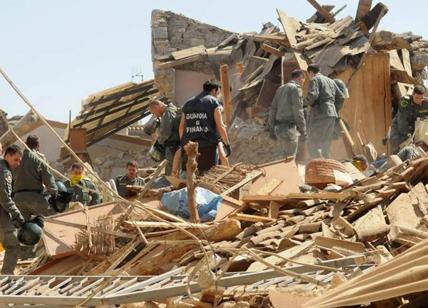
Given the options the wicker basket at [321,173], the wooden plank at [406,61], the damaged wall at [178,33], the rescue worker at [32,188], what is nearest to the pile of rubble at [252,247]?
the wicker basket at [321,173]

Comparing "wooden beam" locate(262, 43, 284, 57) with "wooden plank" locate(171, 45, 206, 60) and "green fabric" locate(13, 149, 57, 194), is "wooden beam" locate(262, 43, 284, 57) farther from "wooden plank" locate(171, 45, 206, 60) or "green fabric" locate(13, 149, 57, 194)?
"green fabric" locate(13, 149, 57, 194)

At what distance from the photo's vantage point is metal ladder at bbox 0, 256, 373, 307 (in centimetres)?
828

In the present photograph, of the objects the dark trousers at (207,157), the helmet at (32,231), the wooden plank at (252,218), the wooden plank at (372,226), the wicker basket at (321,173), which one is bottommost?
the helmet at (32,231)

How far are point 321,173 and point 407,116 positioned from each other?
18.7ft

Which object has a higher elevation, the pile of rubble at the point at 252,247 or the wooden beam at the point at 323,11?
the pile of rubble at the point at 252,247

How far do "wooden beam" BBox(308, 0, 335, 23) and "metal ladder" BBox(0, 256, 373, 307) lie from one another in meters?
18.2

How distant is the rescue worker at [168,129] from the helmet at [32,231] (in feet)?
9.22

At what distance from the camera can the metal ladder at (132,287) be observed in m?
8.28

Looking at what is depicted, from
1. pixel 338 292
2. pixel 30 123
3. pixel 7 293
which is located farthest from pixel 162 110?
pixel 30 123

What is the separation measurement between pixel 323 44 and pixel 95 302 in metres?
16.9

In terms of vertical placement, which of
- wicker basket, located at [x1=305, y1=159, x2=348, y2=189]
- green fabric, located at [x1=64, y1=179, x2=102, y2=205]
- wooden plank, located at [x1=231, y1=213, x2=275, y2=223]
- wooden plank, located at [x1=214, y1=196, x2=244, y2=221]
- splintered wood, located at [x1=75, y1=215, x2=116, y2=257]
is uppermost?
wicker basket, located at [x1=305, y1=159, x2=348, y2=189]

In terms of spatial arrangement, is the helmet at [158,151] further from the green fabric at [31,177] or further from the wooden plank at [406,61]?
the wooden plank at [406,61]

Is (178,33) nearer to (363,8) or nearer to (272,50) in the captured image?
(272,50)

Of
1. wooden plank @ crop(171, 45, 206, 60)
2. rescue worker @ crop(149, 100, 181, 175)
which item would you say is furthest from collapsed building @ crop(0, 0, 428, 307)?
wooden plank @ crop(171, 45, 206, 60)
